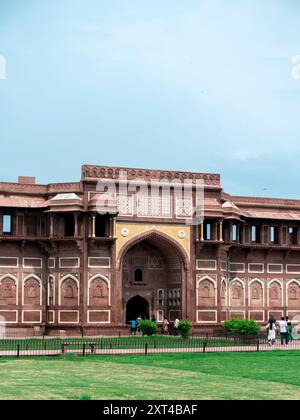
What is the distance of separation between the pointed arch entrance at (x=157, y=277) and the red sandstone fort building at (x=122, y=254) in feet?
0.17

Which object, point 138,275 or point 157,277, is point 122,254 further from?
point 157,277

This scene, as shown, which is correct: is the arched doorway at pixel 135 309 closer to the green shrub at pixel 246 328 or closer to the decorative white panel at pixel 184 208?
the decorative white panel at pixel 184 208

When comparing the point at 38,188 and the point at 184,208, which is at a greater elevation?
the point at 38,188

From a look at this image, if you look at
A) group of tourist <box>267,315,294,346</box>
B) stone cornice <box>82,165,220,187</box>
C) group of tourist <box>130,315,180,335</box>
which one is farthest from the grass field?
stone cornice <box>82,165,220,187</box>

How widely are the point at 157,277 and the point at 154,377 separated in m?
26.1

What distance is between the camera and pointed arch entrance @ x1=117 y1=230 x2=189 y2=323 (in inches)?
1711

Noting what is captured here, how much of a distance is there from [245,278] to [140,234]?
7.41 m

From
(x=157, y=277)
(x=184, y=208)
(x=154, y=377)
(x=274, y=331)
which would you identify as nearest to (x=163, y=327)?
(x=157, y=277)

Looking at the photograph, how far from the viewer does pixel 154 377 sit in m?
19.2

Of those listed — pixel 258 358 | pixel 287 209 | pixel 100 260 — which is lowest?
pixel 258 358

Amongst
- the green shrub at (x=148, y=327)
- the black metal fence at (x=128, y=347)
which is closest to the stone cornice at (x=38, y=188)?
the green shrub at (x=148, y=327)

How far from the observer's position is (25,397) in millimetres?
15078

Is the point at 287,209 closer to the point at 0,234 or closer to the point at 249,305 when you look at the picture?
the point at 249,305

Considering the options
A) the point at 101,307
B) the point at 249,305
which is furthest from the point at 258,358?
the point at 249,305
